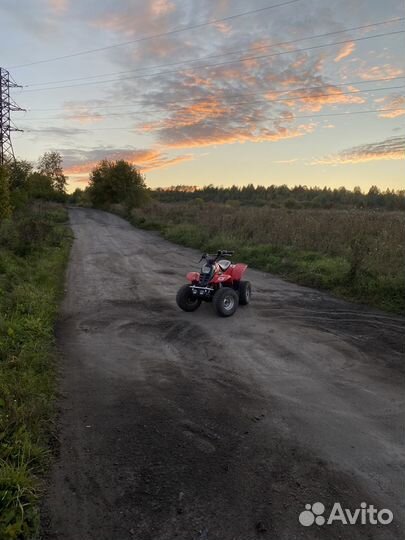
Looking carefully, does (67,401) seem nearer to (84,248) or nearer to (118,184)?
(84,248)

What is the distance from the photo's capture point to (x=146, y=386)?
18.0 feet

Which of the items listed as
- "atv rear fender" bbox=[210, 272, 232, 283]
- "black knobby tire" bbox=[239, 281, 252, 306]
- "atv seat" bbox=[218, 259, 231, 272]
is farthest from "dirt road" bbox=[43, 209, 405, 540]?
"atv seat" bbox=[218, 259, 231, 272]

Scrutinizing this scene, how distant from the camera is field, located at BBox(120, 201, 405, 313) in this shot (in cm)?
1073

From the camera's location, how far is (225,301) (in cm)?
867

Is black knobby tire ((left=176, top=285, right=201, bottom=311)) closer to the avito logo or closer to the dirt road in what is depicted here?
the dirt road

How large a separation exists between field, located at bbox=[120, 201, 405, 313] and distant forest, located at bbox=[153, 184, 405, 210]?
1039 cm

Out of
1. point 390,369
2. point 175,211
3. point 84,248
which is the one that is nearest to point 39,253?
point 84,248

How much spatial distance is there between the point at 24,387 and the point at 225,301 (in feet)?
15.2

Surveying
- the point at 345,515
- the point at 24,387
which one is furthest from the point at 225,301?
the point at 345,515

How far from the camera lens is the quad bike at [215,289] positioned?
28.3 ft

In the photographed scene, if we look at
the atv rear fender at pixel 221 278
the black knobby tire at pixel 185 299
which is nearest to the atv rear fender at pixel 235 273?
the atv rear fender at pixel 221 278

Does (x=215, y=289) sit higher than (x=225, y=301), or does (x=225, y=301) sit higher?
(x=215, y=289)

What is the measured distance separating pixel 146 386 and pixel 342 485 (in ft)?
9.17

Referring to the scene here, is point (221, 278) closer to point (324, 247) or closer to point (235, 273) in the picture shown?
point (235, 273)
